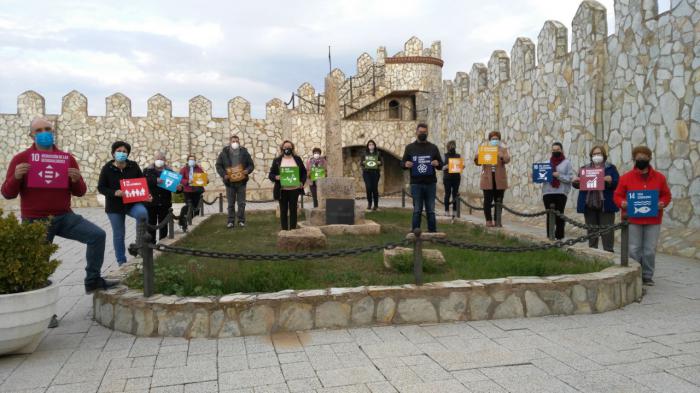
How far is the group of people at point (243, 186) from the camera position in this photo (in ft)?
16.1

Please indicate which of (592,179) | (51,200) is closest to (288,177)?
(51,200)

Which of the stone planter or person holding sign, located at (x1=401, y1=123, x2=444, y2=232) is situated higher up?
person holding sign, located at (x1=401, y1=123, x2=444, y2=232)

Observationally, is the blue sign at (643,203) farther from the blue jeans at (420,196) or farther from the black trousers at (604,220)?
the blue jeans at (420,196)

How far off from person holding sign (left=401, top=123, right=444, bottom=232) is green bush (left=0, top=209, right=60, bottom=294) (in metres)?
5.10

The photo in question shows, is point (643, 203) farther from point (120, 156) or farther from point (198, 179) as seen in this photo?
point (198, 179)

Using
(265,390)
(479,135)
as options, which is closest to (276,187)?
(265,390)

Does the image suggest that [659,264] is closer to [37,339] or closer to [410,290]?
[410,290]

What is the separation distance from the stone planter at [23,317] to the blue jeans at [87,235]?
102 centimetres

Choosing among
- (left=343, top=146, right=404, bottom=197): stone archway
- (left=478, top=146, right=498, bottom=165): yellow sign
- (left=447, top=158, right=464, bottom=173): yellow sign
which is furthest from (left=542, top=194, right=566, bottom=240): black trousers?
(left=343, top=146, right=404, bottom=197): stone archway

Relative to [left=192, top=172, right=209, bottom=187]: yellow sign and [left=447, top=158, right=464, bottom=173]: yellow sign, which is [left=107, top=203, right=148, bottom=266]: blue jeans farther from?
[left=447, top=158, right=464, bottom=173]: yellow sign

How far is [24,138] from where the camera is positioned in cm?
2094

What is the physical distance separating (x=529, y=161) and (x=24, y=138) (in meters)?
19.4

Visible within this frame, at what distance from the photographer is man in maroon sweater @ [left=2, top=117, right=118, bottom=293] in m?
4.76

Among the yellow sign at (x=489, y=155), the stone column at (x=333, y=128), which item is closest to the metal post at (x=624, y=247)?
the yellow sign at (x=489, y=155)
